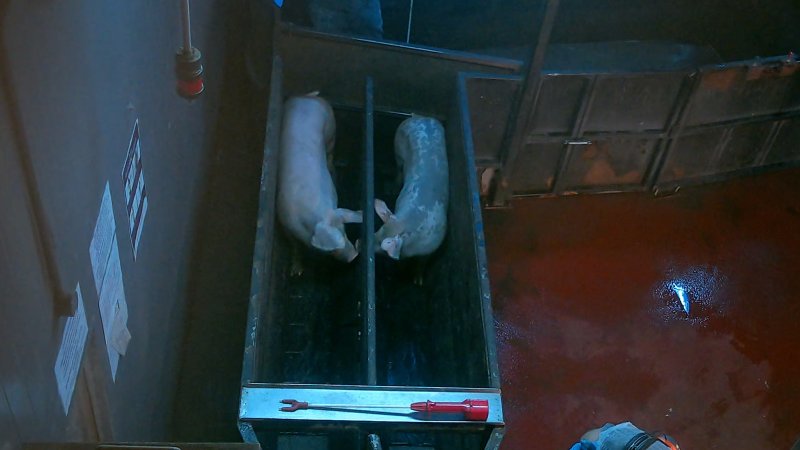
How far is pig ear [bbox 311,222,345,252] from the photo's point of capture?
3.59m

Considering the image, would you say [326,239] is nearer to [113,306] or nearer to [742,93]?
[113,306]

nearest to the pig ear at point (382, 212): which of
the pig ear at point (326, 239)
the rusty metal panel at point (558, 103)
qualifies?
the pig ear at point (326, 239)

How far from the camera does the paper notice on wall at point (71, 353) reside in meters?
1.78

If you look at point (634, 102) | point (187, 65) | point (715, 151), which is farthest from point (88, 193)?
point (715, 151)

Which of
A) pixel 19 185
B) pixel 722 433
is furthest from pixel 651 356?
pixel 19 185

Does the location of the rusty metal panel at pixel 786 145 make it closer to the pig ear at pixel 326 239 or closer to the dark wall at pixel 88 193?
the pig ear at pixel 326 239

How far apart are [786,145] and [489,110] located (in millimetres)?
2208

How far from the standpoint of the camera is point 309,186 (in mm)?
3730

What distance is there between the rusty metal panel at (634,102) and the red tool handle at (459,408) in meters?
2.43

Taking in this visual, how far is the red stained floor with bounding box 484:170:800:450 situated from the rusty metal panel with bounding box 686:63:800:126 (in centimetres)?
59

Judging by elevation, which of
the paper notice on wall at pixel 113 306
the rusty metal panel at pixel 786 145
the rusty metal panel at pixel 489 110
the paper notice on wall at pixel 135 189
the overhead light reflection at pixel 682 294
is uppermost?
the rusty metal panel at pixel 786 145

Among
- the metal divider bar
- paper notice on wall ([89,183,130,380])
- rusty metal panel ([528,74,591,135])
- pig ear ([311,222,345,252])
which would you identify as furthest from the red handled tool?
rusty metal panel ([528,74,591,135])

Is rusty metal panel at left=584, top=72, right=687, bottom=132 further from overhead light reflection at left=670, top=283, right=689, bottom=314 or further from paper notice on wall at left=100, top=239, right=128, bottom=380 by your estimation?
paper notice on wall at left=100, top=239, right=128, bottom=380

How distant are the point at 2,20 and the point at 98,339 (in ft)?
3.23
